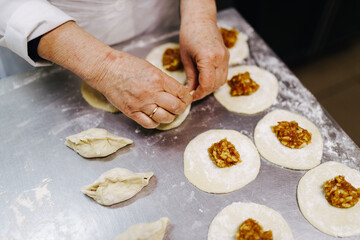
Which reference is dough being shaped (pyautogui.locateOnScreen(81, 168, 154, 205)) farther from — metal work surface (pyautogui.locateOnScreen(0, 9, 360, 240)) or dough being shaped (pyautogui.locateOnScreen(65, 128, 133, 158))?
dough being shaped (pyautogui.locateOnScreen(65, 128, 133, 158))

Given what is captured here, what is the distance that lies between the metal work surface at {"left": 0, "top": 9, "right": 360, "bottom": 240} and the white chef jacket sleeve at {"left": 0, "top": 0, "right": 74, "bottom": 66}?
1.73ft

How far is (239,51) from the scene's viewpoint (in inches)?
89.2

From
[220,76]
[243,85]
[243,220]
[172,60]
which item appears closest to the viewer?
[243,220]

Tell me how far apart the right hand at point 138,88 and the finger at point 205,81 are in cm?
17

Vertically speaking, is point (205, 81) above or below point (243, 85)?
above

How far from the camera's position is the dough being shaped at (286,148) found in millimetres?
1714

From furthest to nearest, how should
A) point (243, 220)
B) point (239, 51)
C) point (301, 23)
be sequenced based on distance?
point (301, 23), point (239, 51), point (243, 220)

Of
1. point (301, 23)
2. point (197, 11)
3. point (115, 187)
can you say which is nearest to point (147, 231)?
point (115, 187)

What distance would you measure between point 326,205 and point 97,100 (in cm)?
152

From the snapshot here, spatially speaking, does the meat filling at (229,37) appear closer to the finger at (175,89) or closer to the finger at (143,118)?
the finger at (175,89)

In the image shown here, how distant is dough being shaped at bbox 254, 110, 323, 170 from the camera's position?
1.71 meters

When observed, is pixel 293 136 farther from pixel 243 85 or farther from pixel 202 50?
pixel 202 50

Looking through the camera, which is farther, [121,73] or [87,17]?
[87,17]

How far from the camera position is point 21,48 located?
1.60 m
